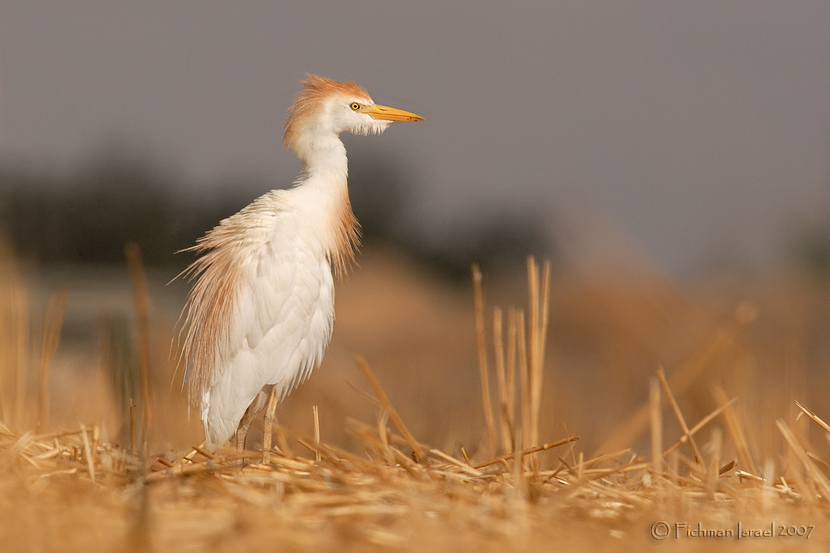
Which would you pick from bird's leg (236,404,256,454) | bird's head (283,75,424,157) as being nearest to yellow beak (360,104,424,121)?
bird's head (283,75,424,157)

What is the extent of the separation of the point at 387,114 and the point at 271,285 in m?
0.72

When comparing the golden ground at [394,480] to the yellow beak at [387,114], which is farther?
the yellow beak at [387,114]

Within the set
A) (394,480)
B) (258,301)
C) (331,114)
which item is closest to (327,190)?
(331,114)

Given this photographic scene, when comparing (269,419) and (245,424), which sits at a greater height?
(269,419)

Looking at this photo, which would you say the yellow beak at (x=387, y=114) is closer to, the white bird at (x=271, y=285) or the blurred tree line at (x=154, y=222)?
the white bird at (x=271, y=285)

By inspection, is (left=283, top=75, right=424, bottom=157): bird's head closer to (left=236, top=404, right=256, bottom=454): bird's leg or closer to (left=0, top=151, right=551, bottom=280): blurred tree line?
(left=236, top=404, right=256, bottom=454): bird's leg

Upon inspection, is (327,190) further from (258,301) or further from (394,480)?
(394,480)

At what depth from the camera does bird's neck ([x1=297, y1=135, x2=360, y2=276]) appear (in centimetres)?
256

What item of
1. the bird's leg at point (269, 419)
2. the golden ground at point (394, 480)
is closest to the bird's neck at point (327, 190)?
the bird's leg at point (269, 419)

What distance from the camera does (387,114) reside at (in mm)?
2709

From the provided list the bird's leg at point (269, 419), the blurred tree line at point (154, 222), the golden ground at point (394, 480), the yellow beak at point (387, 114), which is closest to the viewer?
the golden ground at point (394, 480)

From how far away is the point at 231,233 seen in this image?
8.58ft

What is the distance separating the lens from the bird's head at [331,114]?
8.64 feet

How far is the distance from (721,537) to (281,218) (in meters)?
1.71
